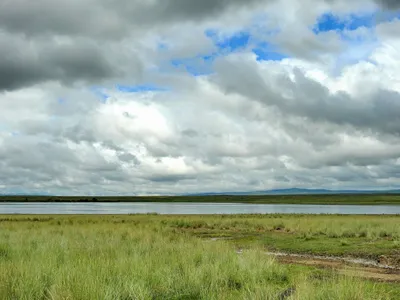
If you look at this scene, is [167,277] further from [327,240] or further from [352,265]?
[327,240]

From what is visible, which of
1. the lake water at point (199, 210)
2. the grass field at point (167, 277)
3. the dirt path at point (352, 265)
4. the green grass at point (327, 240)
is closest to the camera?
the grass field at point (167, 277)

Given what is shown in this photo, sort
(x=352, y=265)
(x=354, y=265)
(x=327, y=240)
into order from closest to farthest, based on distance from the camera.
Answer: (x=354, y=265), (x=352, y=265), (x=327, y=240)

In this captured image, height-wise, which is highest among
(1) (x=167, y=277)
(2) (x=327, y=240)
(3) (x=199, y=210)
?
(1) (x=167, y=277)

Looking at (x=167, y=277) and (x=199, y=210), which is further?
(x=199, y=210)

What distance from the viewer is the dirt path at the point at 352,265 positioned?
15.3 m

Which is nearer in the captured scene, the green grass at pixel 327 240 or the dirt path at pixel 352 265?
the dirt path at pixel 352 265

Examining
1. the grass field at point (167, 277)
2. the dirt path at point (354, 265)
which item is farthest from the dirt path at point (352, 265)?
the grass field at point (167, 277)

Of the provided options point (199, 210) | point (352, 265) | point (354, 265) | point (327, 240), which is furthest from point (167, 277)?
point (199, 210)

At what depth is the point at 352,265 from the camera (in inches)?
722

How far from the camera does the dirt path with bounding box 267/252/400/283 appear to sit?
15331 mm

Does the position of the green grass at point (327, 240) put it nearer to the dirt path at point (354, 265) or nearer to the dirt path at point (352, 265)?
the dirt path at point (354, 265)

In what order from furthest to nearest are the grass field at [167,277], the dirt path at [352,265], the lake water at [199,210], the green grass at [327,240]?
the lake water at [199,210], the green grass at [327,240], the dirt path at [352,265], the grass field at [167,277]

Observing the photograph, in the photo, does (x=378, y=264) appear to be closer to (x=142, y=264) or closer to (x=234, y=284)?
(x=234, y=284)

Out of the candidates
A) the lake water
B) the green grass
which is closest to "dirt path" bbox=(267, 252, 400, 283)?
the green grass
